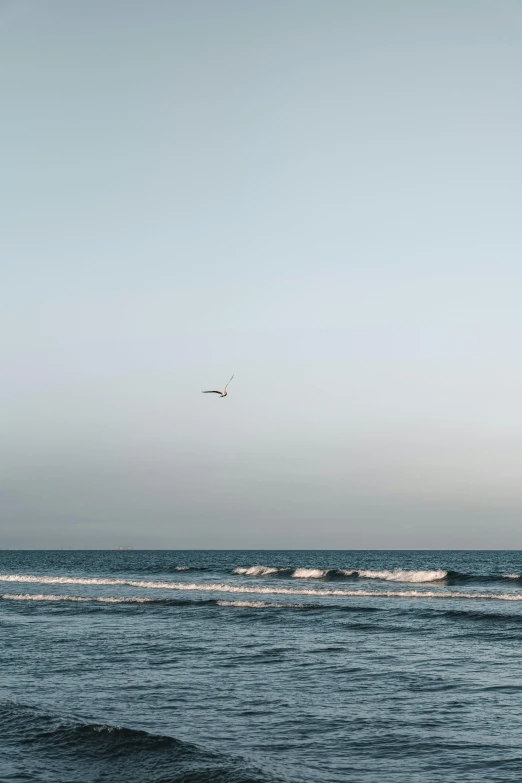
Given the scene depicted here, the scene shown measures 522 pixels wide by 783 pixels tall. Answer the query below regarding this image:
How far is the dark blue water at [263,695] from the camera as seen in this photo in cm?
1472

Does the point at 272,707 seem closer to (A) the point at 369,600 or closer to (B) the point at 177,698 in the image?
(B) the point at 177,698

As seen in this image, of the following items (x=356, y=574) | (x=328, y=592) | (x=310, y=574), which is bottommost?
(x=310, y=574)

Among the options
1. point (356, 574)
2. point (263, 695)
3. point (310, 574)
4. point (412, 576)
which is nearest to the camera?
point (263, 695)

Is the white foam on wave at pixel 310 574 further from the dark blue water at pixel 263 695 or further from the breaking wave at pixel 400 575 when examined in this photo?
the dark blue water at pixel 263 695

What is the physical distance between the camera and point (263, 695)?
20594 millimetres

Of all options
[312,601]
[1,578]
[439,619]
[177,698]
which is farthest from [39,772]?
[1,578]

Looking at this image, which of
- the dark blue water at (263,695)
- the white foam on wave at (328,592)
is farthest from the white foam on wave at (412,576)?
the dark blue water at (263,695)

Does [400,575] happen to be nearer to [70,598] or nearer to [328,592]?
[328,592]

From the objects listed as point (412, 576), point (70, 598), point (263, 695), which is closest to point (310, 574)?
point (412, 576)

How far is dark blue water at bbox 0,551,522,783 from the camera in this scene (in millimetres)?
14719

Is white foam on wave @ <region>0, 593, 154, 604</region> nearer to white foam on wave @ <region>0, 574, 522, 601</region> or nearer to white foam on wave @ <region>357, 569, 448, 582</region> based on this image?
white foam on wave @ <region>0, 574, 522, 601</region>

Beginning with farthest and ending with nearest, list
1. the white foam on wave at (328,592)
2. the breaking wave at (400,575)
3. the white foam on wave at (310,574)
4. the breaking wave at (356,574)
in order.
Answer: the white foam on wave at (310,574) < the breaking wave at (356,574) < the breaking wave at (400,575) < the white foam on wave at (328,592)

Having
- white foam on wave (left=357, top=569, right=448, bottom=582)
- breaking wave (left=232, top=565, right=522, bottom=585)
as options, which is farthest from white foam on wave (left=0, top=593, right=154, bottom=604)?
white foam on wave (left=357, top=569, right=448, bottom=582)

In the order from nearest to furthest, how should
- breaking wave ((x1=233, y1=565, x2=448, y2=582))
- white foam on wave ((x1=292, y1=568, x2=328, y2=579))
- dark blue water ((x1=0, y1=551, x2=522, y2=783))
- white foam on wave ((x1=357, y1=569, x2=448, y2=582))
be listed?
1. dark blue water ((x1=0, y1=551, x2=522, y2=783))
2. white foam on wave ((x1=357, y1=569, x2=448, y2=582))
3. breaking wave ((x1=233, y1=565, x2=448, y2=582))
4. white foam on wave ((x1=292, y1=568, x2=328, y2=579))
